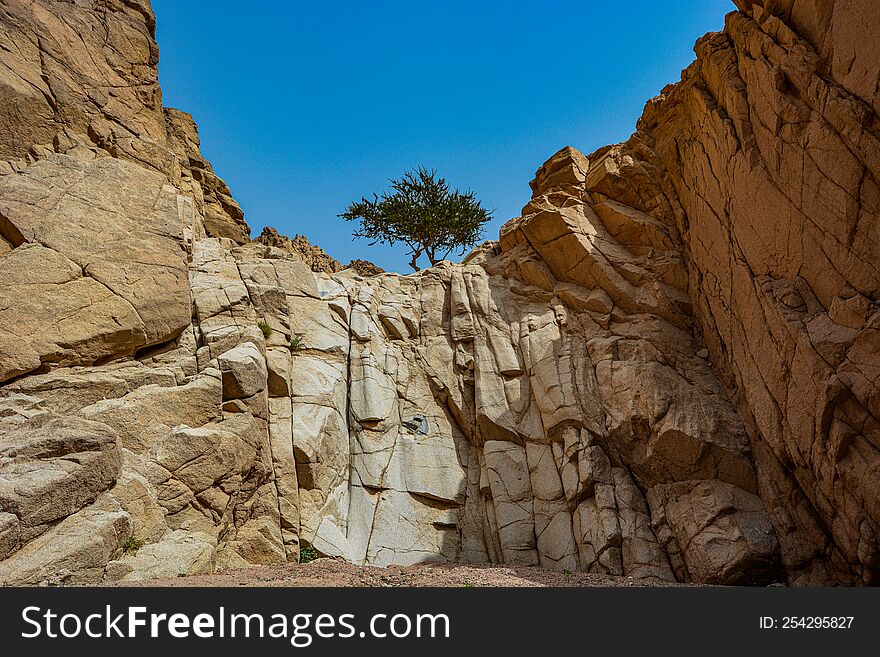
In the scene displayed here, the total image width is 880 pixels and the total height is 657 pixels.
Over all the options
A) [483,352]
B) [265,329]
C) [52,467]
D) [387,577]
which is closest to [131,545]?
[52,467]

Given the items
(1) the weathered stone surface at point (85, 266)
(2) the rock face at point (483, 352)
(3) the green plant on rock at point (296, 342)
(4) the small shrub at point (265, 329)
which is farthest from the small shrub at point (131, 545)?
(3) the green plant on rock at point (296, 342)

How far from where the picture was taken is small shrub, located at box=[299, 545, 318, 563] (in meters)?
16.2

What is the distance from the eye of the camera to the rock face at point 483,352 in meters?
12.9

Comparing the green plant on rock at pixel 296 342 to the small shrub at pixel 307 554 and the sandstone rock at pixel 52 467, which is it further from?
the sandstone rock at pixel 52 467

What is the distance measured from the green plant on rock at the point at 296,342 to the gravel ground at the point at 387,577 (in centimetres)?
728

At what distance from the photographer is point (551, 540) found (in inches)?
701

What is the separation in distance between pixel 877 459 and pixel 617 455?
7107 millimetres

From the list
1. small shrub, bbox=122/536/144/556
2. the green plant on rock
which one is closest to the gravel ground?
small shrub, bbox=122/536/144/556

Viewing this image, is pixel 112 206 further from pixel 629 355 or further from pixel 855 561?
pixel 855 561

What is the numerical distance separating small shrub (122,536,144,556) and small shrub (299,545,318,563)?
4.52 metres

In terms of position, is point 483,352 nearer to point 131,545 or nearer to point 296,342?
point 296,342

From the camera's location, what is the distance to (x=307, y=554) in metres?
16.3

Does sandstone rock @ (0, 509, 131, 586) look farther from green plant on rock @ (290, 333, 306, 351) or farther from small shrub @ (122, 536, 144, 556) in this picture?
green plant on rock @ (290, 333, 306, 351)

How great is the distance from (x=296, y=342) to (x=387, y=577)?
960 centimetres
